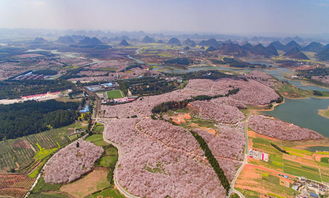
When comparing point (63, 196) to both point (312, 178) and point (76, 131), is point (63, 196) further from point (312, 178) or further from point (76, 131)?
point (312, 178)

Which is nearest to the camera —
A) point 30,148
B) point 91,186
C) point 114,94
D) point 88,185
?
point 91,186

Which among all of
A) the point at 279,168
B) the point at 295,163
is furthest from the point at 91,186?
the point at 295,163

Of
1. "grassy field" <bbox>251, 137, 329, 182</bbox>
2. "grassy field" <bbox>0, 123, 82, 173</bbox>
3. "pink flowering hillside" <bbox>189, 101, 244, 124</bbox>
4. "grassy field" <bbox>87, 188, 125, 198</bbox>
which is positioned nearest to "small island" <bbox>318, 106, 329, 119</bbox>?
"pink flowering hillside" <bbox>189, 101, 244, 124</bbox>

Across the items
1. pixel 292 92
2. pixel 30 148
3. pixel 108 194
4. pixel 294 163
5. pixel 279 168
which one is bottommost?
pixel 30 148

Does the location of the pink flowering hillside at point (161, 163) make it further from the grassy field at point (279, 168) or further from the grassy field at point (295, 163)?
the grassy field at point (295, 163)

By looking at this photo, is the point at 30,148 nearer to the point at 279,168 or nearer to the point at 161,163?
the point at 161,163

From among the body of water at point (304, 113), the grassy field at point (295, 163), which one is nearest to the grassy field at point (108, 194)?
the grassy field at point (295, 163)

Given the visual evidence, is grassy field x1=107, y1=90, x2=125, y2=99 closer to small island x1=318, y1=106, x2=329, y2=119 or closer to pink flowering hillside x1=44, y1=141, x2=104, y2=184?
pink flowering hillside x1=44, y1=141, x2=104, y2=184

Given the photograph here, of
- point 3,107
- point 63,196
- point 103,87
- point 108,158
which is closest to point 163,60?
point 103,87
